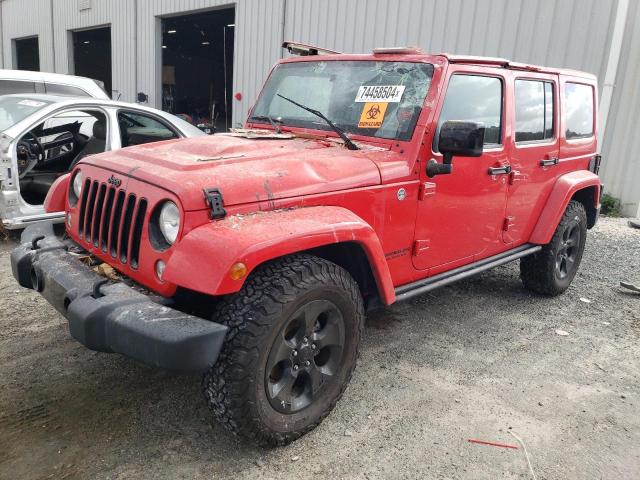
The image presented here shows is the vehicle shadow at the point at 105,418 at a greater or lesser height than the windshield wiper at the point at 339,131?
lesser

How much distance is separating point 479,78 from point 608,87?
4.96m

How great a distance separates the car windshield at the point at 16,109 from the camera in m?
5.64

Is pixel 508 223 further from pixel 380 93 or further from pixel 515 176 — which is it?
pixel 380 93

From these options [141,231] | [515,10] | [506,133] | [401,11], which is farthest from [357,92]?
[401,11]

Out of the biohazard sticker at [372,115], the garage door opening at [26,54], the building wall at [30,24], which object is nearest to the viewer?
the biohazard sticker at [372,115]

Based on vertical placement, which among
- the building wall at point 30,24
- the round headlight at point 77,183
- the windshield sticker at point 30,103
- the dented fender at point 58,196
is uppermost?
the building wall at point 30,24

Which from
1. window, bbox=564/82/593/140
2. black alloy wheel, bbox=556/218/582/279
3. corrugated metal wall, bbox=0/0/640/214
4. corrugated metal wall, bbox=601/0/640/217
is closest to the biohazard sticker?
window, bbox=564/82/593/140

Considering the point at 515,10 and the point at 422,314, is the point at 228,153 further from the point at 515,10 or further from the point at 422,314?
the point at 515,10

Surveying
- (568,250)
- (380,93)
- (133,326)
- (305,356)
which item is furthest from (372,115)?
(568,250)

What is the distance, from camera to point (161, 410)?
2.83 meters

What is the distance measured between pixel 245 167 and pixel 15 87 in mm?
6595

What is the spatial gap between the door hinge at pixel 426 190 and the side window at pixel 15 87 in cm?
679

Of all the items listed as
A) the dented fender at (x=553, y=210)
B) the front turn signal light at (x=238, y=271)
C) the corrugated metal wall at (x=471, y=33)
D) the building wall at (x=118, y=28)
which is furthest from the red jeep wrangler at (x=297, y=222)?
the building wall at (x=118, y=28)

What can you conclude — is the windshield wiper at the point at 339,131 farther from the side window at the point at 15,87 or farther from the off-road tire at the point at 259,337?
the side window at the point at 15,87
